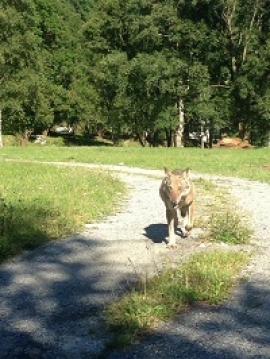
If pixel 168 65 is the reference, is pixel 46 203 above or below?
below

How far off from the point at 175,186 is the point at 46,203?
4907mm

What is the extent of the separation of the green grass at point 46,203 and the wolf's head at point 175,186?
2.41m

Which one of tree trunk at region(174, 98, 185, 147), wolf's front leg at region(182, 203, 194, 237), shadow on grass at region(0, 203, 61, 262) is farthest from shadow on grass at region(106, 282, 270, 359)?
tree trunk at region(174, 98, 185, 147)

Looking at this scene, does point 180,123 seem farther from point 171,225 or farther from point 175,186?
point 175,186

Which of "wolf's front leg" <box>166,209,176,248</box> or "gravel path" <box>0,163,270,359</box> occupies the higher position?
"wolf's front leg" <box>166,209,176,248</box>

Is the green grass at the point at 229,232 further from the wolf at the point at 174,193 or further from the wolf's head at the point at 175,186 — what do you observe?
the wolf's head at the point at 175,186

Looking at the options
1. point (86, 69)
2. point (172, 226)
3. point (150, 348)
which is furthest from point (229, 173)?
point (86, 69)

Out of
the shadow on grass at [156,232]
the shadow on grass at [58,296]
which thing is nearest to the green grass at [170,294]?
the shadow on grass at [58,296]

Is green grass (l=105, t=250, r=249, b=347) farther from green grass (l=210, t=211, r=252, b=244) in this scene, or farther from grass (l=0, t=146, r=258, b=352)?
green grass (l=210, t=211, r=252, b=244)

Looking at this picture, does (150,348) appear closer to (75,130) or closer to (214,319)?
(214,319)

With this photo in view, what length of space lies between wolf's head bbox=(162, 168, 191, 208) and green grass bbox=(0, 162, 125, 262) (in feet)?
7.92

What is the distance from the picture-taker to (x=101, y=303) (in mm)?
6219

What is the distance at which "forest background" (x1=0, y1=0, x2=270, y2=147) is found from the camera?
39.8 metres

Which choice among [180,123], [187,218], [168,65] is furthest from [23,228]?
[180,123]
